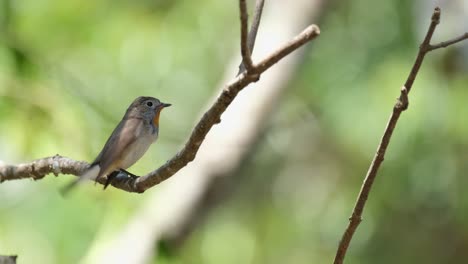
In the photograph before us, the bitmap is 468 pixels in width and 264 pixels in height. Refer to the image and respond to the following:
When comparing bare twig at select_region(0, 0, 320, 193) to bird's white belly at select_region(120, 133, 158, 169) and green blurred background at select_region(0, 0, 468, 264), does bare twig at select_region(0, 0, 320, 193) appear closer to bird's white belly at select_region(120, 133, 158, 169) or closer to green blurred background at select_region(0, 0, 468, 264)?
bird's white belly at select_region(120, 133, 158, 169)

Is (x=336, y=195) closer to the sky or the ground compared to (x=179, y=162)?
closer to the sky

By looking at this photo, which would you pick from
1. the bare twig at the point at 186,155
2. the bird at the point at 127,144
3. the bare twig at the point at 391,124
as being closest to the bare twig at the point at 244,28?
the bare twig at the point at 186,155

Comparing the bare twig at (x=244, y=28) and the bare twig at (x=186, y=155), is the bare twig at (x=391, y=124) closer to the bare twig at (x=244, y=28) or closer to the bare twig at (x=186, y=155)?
the bare twig at (x=186, y=155)

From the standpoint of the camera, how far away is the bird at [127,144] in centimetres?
320

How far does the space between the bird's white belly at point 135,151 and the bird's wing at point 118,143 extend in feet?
0.06

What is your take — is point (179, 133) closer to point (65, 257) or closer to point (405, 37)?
point (405, 37)

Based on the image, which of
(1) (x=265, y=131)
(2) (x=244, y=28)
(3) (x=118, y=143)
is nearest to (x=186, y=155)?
(2) (x=244, y=28)

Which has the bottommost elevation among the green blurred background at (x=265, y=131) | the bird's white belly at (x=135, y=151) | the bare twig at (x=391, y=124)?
Result: the bare twig at (x=391, y=124)

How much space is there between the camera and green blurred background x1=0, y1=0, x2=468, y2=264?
235 inches

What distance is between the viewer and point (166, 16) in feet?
31.6

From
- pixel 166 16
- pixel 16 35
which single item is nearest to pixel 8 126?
pixel 16 35

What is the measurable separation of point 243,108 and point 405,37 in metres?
2.97

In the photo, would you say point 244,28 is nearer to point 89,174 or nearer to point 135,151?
point 89,174

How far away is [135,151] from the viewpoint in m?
3.52
